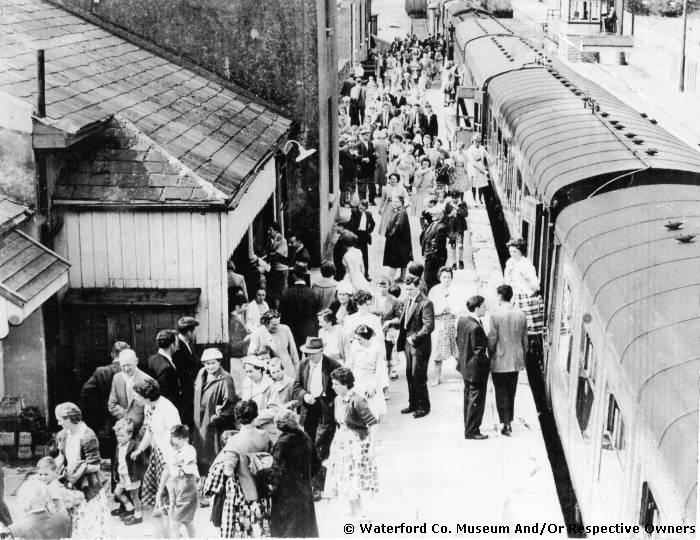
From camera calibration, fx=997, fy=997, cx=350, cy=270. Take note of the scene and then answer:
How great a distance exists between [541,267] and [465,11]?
3155 cm

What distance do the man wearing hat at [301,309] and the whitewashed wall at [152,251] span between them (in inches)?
44.9

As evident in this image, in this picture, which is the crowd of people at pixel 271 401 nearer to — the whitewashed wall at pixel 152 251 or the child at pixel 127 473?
the child at pixel 127 473

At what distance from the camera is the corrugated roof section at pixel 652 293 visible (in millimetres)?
4664

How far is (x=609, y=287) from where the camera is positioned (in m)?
6.57

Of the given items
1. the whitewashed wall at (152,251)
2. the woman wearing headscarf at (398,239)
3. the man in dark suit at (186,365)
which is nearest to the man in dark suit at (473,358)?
the whitewashed wall at (152,251)

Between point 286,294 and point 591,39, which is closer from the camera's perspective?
point 286,294

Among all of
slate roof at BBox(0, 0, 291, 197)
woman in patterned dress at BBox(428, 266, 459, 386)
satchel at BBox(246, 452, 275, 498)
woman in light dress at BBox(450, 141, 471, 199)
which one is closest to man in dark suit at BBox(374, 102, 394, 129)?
woman in light dress at BBox(450, 141, 471, 199)

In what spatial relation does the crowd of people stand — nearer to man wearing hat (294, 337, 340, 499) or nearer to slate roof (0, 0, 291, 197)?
man wearing hat (294, 337, 340, 499)

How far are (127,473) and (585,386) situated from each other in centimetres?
341

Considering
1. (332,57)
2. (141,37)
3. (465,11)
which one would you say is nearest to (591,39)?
(465,11)

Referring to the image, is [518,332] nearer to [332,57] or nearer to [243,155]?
[243,155]

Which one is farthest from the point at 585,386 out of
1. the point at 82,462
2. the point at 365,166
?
the point at 365,166

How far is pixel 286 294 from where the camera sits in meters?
10.1

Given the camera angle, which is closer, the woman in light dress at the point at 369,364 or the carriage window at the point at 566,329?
the carriage window at the point at 566,329
